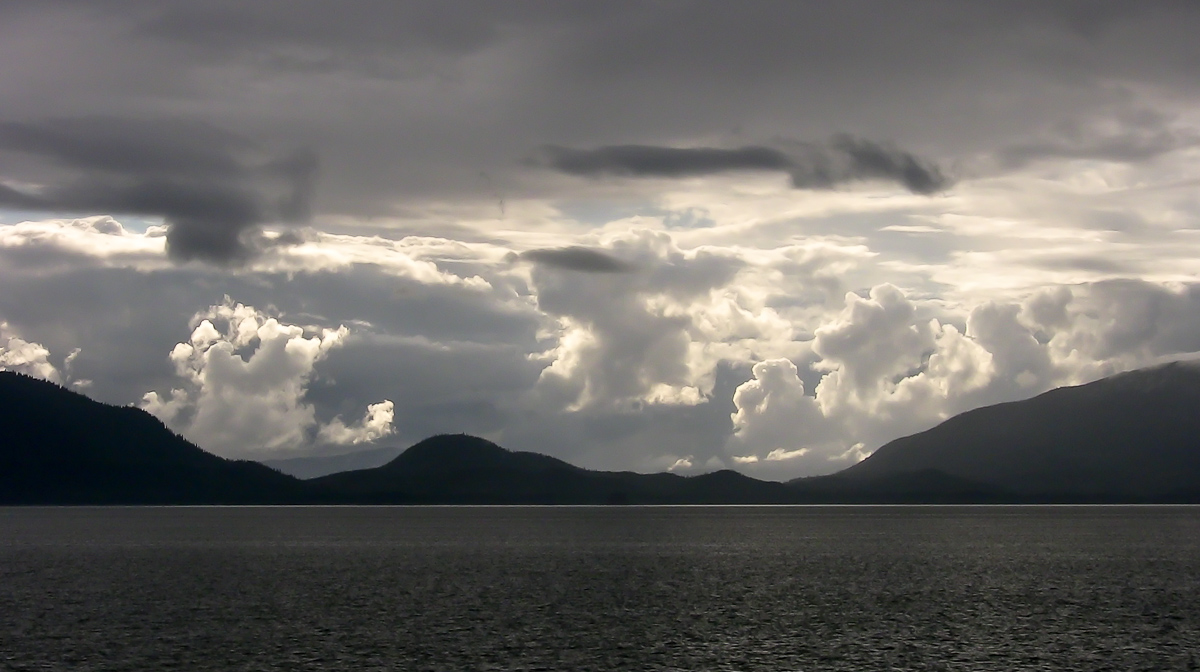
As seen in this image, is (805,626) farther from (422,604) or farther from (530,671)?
(422,604)

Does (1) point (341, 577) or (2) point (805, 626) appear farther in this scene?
(1) point (341, 577)

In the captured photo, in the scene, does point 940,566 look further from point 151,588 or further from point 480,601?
point 151,588

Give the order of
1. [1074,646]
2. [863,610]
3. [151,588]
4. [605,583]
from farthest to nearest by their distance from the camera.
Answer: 1. [605,583]
2. [151,588]
3. [863,610]
4. [1074,646]

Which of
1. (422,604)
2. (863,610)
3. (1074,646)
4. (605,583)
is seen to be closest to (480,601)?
(422,604)

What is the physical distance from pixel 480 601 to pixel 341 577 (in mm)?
42500

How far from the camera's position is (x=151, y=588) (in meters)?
142

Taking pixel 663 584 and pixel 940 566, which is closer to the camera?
pixel 663 584

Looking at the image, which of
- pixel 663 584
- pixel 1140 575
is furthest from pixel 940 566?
pixel 663 584

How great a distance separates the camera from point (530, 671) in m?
80.9

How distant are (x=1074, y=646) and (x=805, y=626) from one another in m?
23.2

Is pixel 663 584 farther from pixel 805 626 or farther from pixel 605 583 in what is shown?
pixel 805 626

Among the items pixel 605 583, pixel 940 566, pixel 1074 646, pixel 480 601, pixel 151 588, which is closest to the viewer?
pixel 1074 646

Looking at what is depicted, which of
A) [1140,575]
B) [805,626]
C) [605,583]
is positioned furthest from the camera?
[1140,575]

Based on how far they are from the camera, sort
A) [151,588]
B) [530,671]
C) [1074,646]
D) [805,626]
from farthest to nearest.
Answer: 1. [151,588]
2. [805,626]
3. [1074,646]
4. [530,671]
